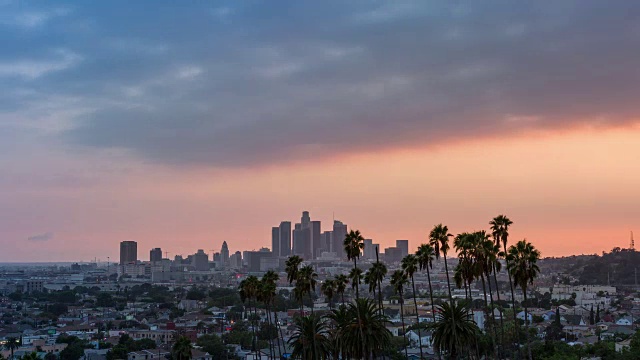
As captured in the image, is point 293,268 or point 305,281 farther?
point 293,268

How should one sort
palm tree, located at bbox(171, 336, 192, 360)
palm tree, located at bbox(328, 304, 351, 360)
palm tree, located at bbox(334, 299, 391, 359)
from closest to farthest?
palm tree, located at bbox(334, 299, 391, 359), palm tree, located at bbox(328, 304, 351, 360), palm tree, located at bbox(171, 336, 192, 360)

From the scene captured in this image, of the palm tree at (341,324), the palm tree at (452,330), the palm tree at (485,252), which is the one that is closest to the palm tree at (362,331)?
the palm tree at (341,324)

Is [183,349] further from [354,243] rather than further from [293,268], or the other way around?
[354,243]

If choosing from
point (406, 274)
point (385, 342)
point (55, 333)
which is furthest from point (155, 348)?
point (385, 342)

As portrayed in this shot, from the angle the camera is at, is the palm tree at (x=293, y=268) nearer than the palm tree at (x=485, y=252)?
No

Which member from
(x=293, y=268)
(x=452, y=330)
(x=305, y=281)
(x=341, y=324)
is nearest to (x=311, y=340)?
(x=341, y=324)

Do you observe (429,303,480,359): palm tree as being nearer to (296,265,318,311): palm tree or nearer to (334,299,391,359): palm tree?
(334,299,391,359): palm tree

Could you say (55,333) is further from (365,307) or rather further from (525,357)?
(365,307)

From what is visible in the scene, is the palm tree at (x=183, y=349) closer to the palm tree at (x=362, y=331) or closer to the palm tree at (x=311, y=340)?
the palm tree at (x=311, y=340)

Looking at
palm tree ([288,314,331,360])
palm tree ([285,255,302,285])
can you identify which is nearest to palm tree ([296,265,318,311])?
palm tree ([285,255,302,285])
